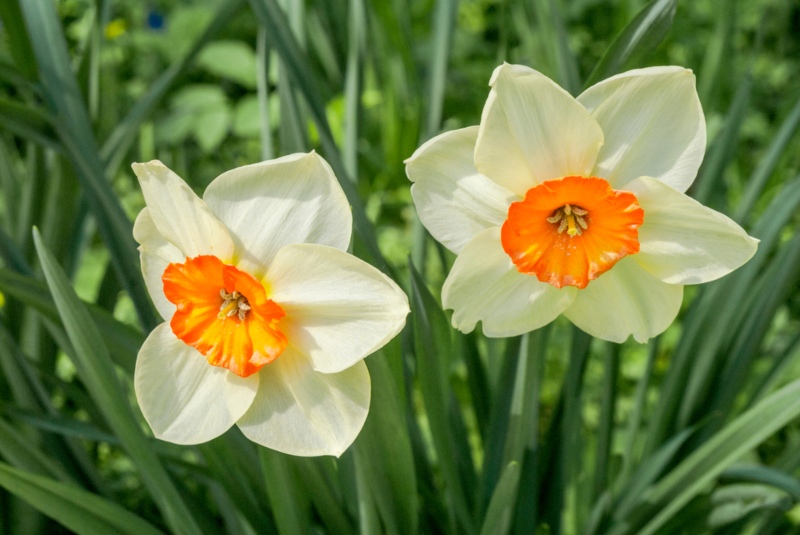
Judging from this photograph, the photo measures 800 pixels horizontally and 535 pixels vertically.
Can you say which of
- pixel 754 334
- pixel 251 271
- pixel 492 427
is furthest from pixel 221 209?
pixel 754 334

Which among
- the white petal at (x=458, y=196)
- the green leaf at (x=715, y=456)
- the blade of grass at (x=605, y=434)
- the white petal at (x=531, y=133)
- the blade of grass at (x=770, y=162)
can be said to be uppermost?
the white petal at (x=531, y=133)

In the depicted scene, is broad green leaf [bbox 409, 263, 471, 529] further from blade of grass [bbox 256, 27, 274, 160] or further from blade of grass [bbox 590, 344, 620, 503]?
blade of grass [bbox 256, 27, 274, 160]

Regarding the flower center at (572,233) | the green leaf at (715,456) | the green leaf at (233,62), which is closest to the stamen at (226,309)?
the flower center at (572,233)

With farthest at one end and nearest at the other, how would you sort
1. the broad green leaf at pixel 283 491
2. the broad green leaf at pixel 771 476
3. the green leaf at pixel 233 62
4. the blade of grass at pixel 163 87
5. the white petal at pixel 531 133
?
the green leaf at pixel 233 62
the blade of grass at pixel 163 87
the broad green leaf at pixel 771 476
the broad green leaf at pixel 283 491
the white petal at pixel 531 133

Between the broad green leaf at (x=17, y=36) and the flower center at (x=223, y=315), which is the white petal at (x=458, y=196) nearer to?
the flower center at (x=223, y=315)

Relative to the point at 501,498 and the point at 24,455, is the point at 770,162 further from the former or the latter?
the point at 24,455

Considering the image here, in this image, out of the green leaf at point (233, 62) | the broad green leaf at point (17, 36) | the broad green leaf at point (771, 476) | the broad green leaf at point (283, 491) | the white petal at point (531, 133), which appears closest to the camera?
the white petal at point (531, 133)

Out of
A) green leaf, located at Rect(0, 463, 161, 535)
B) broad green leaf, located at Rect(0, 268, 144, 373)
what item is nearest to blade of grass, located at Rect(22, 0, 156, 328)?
broad green leaf, located at Rect(0, 268, 144, 373)
